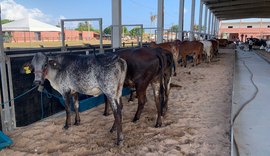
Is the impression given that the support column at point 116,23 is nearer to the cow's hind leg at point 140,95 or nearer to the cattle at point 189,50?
the cow's hind leg at point 140,95

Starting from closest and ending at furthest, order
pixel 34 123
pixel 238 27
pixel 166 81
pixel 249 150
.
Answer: pixel 249 150
pixel 34 123
pixel 166 81
pixel 238 27

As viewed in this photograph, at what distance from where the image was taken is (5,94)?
10.3ft

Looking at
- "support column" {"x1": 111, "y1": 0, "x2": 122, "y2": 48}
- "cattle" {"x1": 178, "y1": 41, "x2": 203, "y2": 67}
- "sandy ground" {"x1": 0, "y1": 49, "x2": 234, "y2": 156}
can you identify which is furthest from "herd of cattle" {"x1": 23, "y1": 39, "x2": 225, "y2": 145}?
"cattle" {"x1": 178, "y1": 41, "x2": 203, "y2": 67}

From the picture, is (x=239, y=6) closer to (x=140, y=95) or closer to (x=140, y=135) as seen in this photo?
(x=140, y=95)

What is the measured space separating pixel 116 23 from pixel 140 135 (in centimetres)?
386

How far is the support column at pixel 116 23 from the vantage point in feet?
20.4

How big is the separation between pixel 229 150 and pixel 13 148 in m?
2.61

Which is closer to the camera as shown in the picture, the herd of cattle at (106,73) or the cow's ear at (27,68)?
the herd of cattle at (106,73)

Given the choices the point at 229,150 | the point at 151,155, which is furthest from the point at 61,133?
the point at 229,150

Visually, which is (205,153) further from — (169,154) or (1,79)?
(1,79)

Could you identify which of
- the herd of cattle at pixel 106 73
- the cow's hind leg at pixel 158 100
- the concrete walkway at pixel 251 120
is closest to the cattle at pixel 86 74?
the herd of cattle at pixel 106 73

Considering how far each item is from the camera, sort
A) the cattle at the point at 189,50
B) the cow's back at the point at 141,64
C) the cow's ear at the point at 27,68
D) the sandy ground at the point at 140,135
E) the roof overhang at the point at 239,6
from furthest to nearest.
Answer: the roof overhang at the point at 239,6 → the cattle at the point at 189,50 → the cow's back at the point at 141,64 → the cow's ear at the point at 27,68 → the sandy ground at the point at 140,135

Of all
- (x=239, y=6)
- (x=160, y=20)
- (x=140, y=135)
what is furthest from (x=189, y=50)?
(x=239, y=6)

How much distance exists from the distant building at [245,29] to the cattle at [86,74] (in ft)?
192
